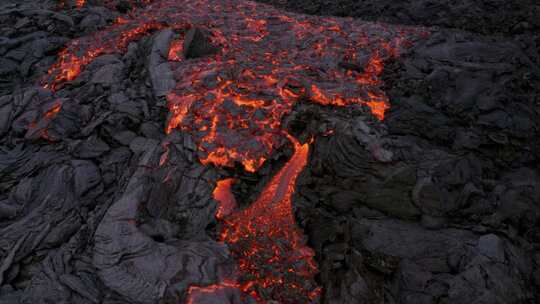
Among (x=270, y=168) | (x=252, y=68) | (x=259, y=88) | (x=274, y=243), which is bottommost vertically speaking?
(x=274, y=243)

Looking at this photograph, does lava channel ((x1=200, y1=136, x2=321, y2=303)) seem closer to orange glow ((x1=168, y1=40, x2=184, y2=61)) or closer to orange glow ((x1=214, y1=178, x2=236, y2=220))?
orange glow ((x1=214, y1=178, x2=236, y2=220))

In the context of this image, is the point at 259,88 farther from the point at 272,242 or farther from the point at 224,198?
the point at 272,242

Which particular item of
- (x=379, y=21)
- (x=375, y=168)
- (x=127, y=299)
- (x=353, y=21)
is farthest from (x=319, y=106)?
(x=379, y=21)

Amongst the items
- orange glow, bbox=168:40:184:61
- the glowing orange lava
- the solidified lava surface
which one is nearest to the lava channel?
the glowing orange lava

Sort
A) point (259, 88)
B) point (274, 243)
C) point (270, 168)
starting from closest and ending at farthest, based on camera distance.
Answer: point (274, 243)
point (270, 168)
point (259, 88)

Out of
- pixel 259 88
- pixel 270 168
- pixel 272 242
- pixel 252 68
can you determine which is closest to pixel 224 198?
pixel 270 168

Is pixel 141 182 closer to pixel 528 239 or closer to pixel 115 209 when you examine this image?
pixel 115 209
